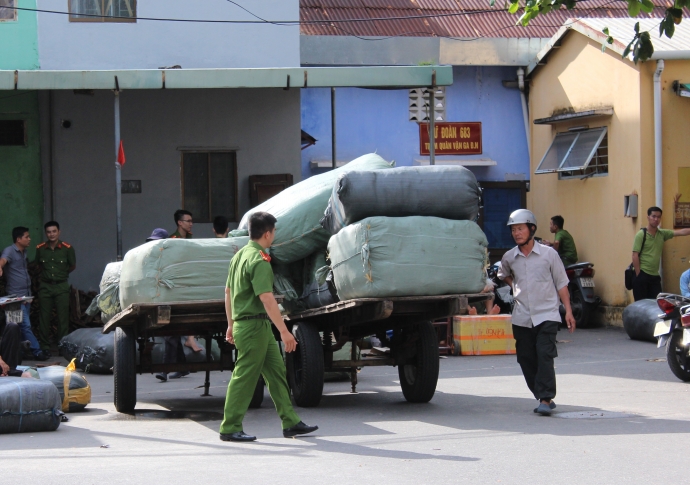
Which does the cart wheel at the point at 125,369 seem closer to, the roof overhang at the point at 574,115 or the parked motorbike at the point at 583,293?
the parked motorbike at the point at 583,293

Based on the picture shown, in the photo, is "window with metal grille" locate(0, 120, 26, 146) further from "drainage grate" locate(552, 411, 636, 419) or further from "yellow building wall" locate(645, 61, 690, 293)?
"drainage grate" locate(552, 411, 636, 419)

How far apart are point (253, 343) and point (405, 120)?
14.2 meters

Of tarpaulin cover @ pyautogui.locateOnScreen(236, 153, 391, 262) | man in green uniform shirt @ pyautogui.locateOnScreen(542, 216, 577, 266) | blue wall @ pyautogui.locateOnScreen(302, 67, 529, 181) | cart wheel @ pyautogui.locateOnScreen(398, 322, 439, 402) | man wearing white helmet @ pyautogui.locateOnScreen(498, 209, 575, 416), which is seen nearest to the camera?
man wearing white helmet @ pyautogui.locateOnScreen(498, 209, 575, 416)

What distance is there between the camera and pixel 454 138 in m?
21.4

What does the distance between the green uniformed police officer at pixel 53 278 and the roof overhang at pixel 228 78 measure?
2.93 m

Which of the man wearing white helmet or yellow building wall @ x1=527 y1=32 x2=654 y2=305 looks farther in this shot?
yellow building wall @ x1=527 y1=32 x2=654 y2=305

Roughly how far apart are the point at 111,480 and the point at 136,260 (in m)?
3.02

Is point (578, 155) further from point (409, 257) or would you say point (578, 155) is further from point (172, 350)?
point (409, 257)

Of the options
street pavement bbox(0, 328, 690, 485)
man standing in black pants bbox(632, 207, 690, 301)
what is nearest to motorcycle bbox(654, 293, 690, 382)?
street pavement bbox(0, 328, 690, 485)

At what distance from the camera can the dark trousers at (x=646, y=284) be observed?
16.4 m

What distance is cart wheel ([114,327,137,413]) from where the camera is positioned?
9.43 m

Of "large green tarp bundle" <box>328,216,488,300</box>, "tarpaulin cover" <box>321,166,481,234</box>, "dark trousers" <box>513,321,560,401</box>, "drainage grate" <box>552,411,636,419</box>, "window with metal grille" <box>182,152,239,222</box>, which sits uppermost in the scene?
"window with metal grille" <box>182,152,239,222</box>

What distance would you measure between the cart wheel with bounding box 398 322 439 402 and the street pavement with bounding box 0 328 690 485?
0.15 m

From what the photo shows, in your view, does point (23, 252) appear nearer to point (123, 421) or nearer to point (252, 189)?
point (252, 189)
